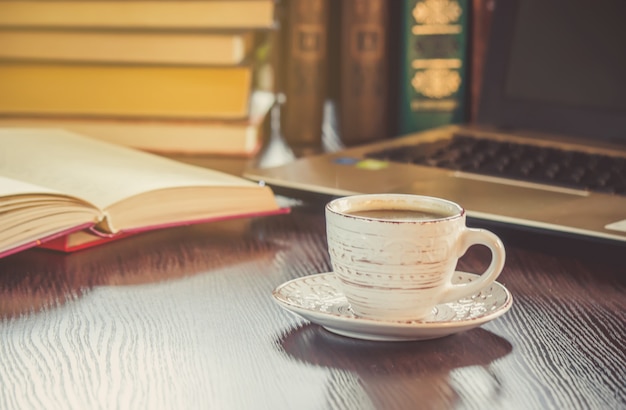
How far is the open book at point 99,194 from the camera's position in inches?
25.8

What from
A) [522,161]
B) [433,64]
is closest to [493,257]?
[522,161]

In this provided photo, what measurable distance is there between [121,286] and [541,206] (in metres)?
0.36

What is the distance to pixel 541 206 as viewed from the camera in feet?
2.46

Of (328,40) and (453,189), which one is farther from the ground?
(328,40)

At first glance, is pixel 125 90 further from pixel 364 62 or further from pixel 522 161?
pixel 522 161

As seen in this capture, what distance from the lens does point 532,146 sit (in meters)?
1.02

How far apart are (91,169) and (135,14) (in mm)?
463

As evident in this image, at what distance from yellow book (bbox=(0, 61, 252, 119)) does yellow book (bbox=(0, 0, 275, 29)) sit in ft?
0.21

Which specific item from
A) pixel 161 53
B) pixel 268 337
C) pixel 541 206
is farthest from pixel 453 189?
pixel 161 53

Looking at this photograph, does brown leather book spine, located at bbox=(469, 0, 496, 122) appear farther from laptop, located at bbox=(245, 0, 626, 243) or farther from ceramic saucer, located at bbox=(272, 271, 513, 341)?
ceramic saucer, located at bbox=(272, 271, 513, 341)

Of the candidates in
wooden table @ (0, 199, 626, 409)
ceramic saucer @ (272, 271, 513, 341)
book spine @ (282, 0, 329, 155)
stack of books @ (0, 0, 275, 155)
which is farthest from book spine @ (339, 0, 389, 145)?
ceramic saucer @ (272, 271, 513, 341)

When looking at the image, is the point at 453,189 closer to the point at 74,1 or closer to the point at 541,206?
the point at 541,206

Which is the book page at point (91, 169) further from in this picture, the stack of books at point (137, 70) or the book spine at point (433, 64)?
the book spine at point (433, 64)

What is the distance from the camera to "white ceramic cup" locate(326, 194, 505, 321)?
48 cm
